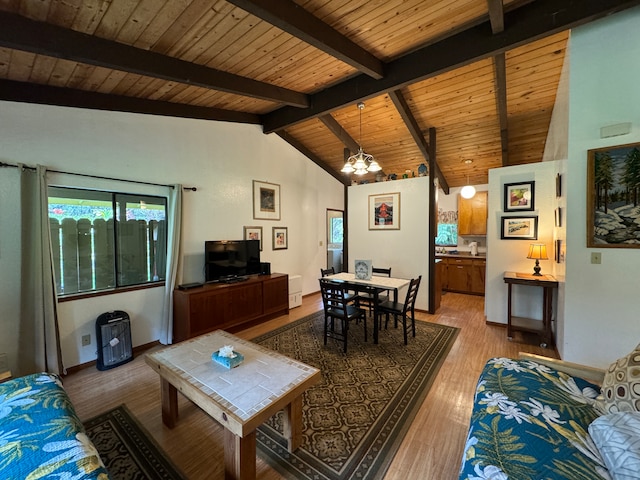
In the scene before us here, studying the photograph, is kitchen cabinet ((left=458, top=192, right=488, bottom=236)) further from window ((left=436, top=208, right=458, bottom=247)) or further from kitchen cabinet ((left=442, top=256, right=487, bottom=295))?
kitchen cabinet ((left=442, top=256, right=487, bottom=295))

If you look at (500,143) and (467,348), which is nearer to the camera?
(467,348)

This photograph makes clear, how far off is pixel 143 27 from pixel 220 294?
2.96 metres

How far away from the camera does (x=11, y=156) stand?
2.52 meters

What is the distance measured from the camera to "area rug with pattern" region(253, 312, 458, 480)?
1.75 m

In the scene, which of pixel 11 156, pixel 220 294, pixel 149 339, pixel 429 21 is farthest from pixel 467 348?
pixel 11 156

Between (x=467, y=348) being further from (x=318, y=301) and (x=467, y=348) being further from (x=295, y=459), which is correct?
(x=318, y=301)

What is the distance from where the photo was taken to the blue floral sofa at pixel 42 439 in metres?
1.07

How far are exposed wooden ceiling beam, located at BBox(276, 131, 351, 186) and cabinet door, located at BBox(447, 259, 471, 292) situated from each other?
3.13 m

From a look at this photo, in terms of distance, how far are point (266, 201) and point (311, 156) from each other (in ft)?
5.71

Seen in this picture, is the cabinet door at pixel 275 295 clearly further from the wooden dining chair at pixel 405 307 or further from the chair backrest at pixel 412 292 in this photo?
the chair backrest at pixel 412 292

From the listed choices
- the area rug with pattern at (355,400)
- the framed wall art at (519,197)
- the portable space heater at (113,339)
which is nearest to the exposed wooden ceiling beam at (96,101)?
the portable space heater at (113,339)

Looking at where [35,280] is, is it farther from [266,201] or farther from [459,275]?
[459,275]

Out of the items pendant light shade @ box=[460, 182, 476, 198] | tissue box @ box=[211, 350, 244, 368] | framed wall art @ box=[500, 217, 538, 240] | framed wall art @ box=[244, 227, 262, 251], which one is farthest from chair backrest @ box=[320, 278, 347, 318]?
pendant light shade @ box=[460, 182, 476, 198]

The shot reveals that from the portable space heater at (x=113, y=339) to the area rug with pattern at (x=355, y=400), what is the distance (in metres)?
1.50
